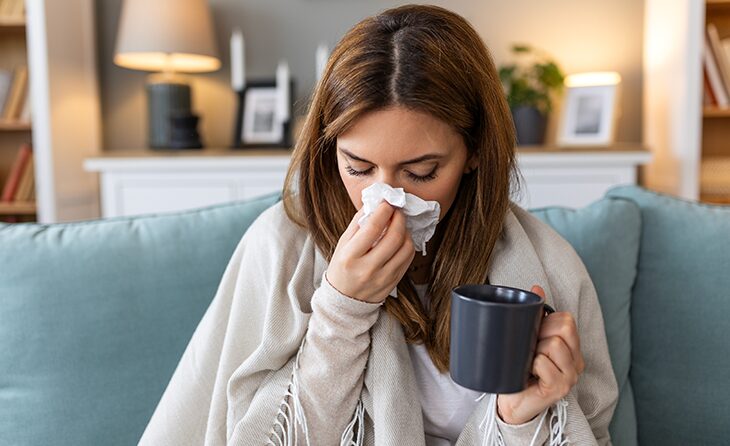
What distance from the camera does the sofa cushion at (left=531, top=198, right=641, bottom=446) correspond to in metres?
1.17

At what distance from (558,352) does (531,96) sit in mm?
2152

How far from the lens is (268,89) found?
3.07 m

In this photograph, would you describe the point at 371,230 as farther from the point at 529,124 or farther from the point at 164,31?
the point at 164,31

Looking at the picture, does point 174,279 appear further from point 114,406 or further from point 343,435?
point 343,435

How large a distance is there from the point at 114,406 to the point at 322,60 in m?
1.93

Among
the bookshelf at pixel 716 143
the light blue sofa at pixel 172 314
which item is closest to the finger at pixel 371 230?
the light blue sofa at pixel 172 314

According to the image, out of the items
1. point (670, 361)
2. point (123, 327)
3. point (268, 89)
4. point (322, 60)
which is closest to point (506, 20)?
point (322, 60)

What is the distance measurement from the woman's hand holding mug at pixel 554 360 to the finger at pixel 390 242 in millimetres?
175

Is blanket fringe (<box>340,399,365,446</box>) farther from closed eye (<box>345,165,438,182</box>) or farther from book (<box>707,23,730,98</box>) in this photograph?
book (<box>707,23,730,98</box>)

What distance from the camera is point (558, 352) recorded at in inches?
31.2

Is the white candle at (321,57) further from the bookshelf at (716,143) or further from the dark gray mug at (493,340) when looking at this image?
the dark gray mug at (493,340)

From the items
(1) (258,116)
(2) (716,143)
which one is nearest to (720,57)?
(2) (716,143)

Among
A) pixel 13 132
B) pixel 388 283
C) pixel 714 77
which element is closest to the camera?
pixel 388 283

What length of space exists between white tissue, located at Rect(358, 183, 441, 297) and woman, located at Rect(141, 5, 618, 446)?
18 millimetres
